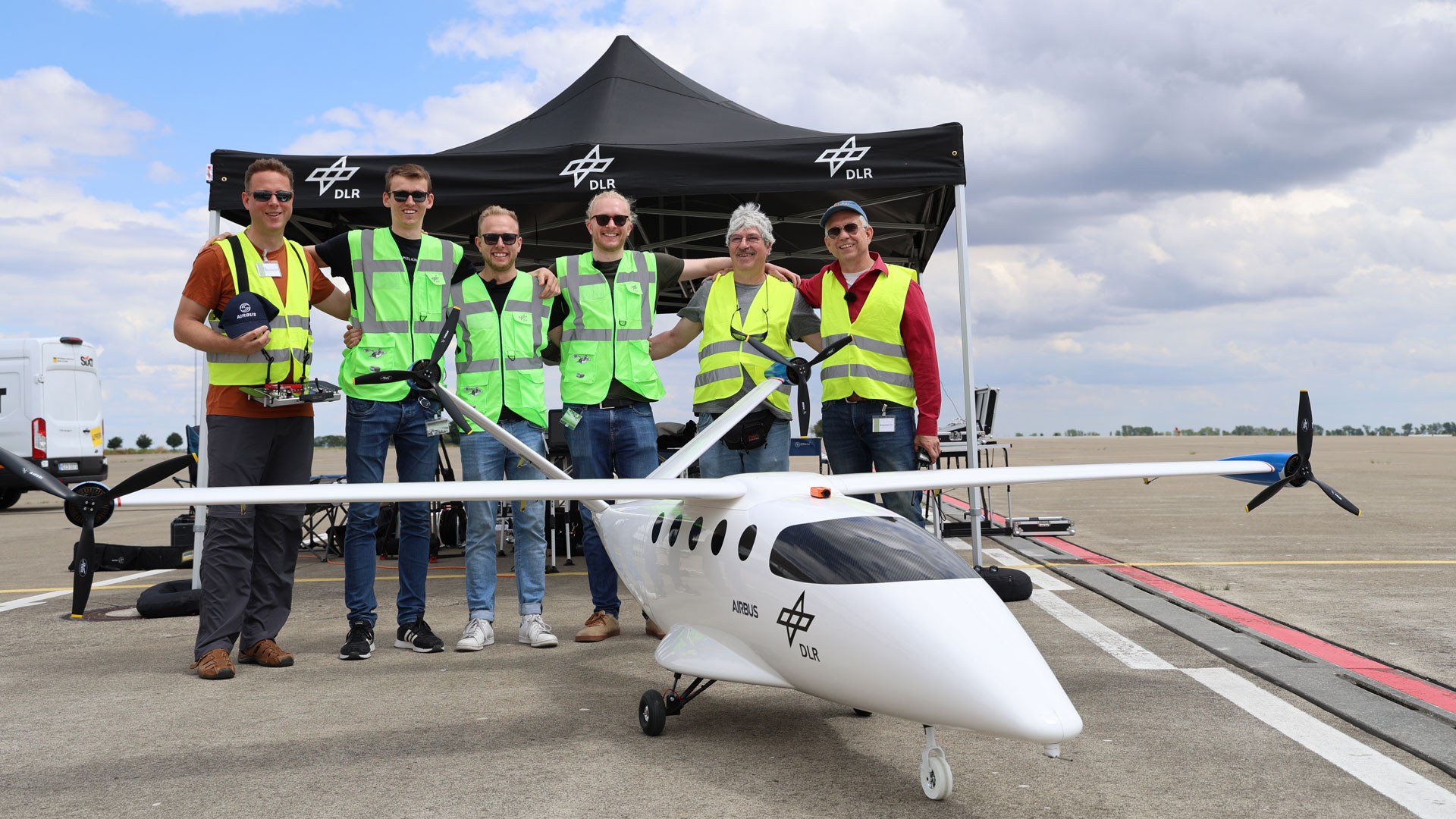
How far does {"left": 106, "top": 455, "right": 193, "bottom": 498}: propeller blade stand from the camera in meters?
4.27

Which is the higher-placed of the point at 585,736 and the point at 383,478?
the point at 383,478

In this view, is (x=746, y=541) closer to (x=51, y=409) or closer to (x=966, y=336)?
(x=966, y=336)

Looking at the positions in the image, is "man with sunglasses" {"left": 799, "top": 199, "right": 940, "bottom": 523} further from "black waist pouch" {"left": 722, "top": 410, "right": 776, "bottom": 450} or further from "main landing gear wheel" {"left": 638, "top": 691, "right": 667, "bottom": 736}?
"main landing gear wheel" {"left": 638, "top": 691, "right": 667, "bottom": 736}

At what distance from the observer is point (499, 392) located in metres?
6.04

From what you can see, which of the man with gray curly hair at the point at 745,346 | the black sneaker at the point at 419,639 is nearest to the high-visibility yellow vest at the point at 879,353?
the man with gray curly hair at the point at 745,346

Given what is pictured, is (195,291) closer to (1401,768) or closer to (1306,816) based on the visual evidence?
(1306,816)

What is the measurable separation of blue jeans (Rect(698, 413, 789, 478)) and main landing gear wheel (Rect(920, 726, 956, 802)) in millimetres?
2669

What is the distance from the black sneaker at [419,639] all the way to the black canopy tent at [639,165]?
3.37 metres

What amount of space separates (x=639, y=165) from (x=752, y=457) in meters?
3.09

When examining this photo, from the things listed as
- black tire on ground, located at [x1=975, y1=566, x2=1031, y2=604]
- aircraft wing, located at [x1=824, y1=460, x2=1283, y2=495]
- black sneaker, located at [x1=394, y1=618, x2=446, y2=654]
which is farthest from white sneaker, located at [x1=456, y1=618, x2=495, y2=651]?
black tire on ground, located at [x1=975, y1=566, x2=1031, y2=604]

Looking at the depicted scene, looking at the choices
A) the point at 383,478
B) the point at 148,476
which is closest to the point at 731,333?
the point at 383,478

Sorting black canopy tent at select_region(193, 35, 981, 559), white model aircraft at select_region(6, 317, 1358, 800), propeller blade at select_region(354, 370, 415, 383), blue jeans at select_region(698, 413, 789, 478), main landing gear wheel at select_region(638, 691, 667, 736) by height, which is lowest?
main landing gear wheel at select_region(638, 691, 667, 736)

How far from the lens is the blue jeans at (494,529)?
596 centimetres

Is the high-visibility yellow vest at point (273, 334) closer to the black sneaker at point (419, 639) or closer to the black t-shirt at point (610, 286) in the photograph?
the black t-shirt at point (610, 286)
